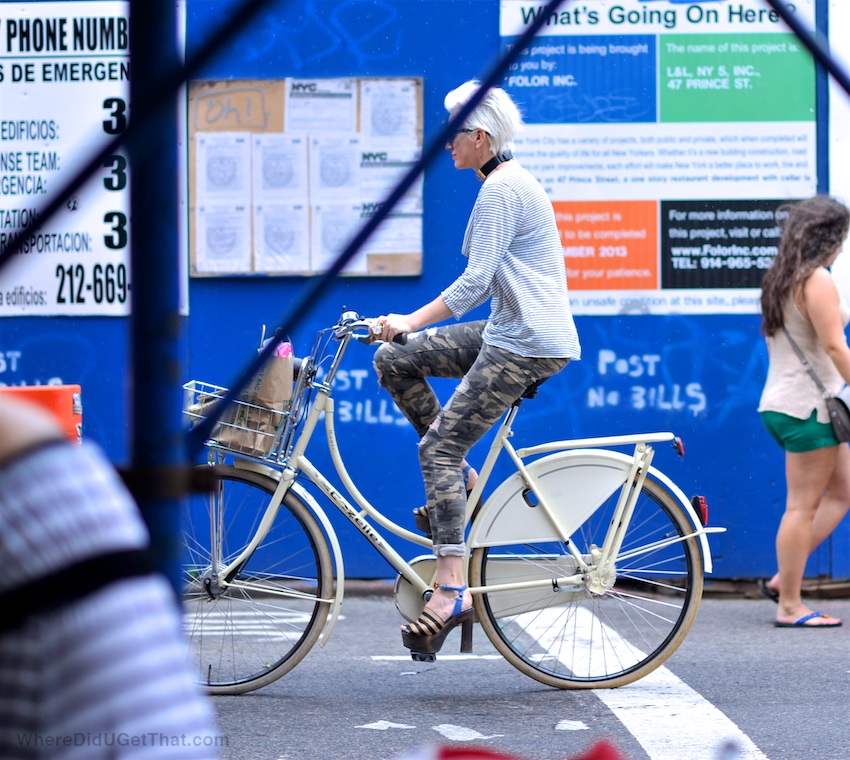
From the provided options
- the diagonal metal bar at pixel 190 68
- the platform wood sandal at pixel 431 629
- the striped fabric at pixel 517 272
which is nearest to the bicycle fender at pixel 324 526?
the platform wood sandal at pixel 431 629

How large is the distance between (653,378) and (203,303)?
7.89 ft

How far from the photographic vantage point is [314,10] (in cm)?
696

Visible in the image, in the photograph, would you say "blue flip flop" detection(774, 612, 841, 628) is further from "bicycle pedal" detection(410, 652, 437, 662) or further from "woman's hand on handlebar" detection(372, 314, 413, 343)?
"woman's hand on handlebar" detection(372, 314, 413, 343)

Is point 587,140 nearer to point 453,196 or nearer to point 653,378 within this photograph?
point 453,196

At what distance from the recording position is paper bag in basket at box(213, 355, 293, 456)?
4598mm

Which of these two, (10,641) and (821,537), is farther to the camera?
(821,537)

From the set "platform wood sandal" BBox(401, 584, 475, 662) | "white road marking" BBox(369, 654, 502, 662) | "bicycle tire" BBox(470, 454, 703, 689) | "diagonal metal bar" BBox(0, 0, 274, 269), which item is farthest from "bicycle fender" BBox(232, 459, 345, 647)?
"diagonal metal bar" BBox(0, 0, 274, 269)

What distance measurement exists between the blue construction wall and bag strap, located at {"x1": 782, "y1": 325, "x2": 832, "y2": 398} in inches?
34.2

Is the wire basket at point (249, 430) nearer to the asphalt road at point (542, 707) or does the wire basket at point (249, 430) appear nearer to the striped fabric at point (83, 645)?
the asphalt road at point (542, 707)

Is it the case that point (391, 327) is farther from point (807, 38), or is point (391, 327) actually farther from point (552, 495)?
point (807, 38)

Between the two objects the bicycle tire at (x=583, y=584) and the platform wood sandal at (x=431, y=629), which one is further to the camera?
the bicycle tire at (x=583, y=584)

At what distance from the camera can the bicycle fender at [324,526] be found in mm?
4629

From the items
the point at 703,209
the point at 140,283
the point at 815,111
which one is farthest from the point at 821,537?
the point at 140,283

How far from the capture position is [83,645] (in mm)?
1187
